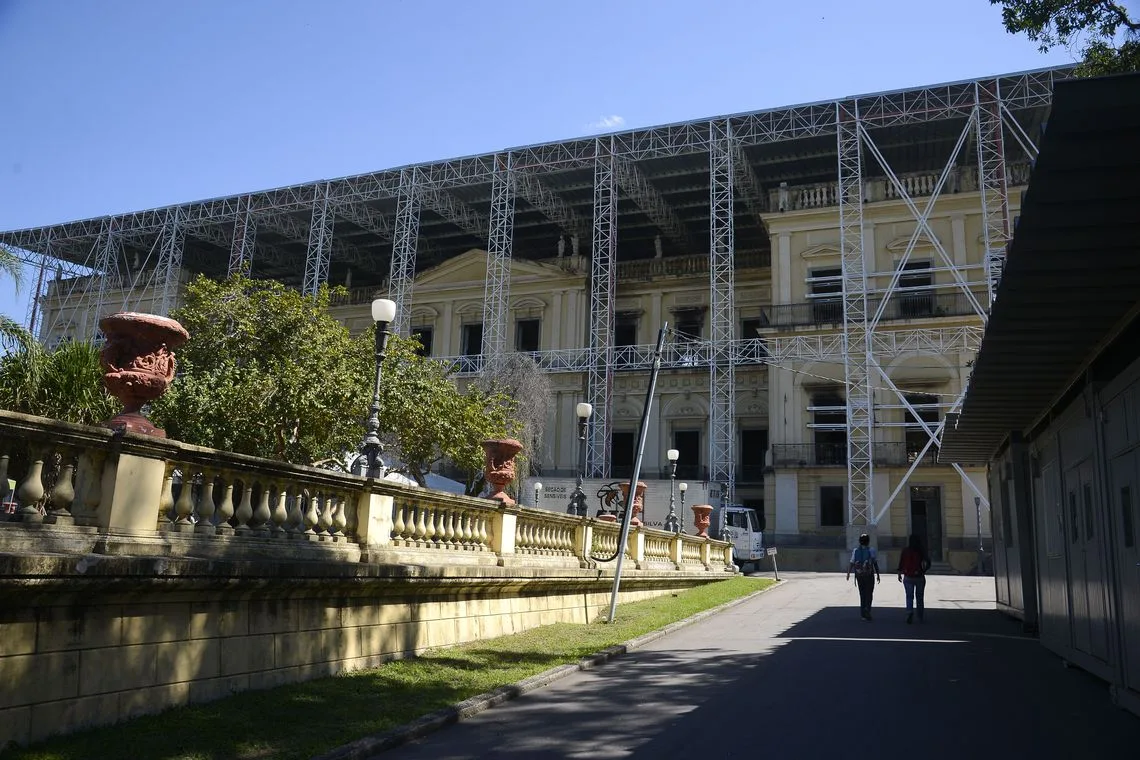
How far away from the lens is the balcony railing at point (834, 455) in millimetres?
31797

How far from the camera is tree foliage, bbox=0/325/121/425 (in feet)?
44.7

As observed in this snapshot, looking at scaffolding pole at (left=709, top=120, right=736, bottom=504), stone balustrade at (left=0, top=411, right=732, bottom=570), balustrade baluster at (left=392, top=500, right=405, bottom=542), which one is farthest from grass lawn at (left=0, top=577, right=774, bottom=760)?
scaffolding pole at (left=709, top=120, right=736, bottom=504)

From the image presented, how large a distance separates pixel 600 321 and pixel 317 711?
31.9 meters

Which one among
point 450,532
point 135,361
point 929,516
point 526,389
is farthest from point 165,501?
point 929,516

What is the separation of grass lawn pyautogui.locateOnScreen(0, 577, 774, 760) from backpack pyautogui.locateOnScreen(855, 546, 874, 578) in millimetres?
5402

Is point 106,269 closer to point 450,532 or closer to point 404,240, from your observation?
point 404,240

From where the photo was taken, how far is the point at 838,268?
114 ft

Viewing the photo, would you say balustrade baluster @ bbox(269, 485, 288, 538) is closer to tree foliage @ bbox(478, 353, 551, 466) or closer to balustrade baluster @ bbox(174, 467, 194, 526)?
balustrade baluster @ bbox(174, 467, 194, 526)

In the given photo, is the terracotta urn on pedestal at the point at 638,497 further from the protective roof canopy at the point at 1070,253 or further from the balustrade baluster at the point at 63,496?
the balustrade baluster at the point at 63,496

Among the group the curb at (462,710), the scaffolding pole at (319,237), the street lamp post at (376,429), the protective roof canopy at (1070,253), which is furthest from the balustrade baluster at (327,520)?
the scaffolding pole at (319,237)

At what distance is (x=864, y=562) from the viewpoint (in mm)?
14508

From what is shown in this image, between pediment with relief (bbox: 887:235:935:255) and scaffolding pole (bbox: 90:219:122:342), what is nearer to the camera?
pediment with relief (bbox: 887:235:935:255)

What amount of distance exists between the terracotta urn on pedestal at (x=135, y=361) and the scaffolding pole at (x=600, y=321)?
26.9m

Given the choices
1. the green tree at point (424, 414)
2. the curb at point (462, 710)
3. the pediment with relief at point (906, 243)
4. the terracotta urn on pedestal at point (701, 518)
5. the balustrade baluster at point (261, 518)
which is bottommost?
the curb at point (462, 710)
